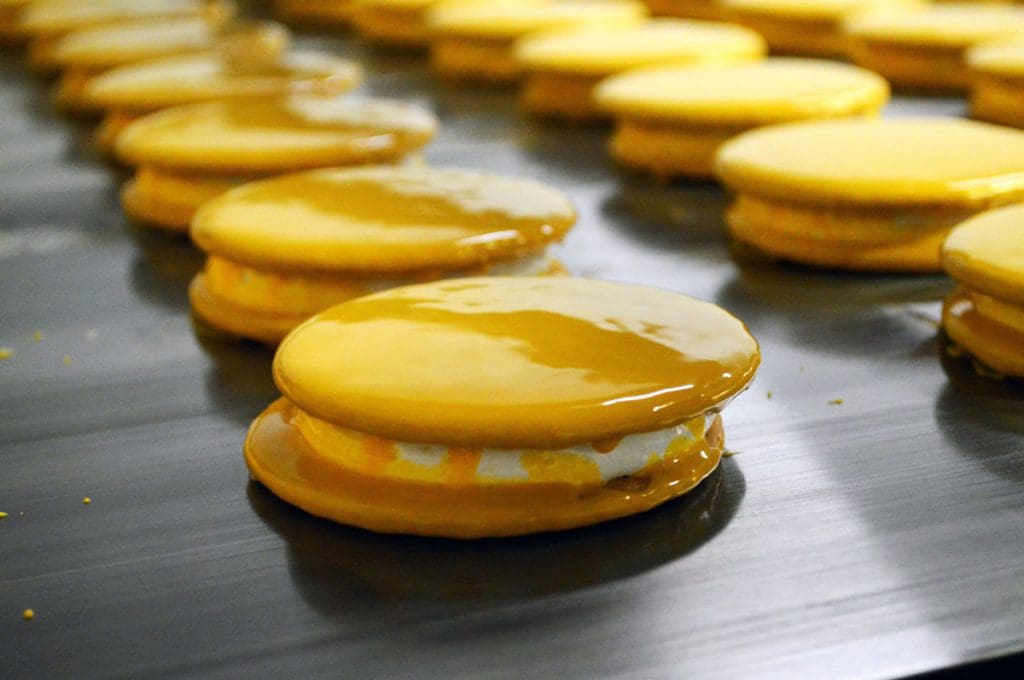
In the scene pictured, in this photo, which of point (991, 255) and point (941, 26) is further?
point (941, 26)

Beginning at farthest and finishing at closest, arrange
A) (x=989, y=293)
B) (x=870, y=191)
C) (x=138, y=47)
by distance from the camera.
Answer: (x=138, y=47) → (x=870, y=191) → (x=989, y=293)

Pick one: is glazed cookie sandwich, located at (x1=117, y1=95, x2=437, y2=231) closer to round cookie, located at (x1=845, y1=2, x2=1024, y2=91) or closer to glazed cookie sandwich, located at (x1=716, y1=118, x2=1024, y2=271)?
glazed cookie sandwich, located at (x1=716, y1=118, x2=1024, y2=271)

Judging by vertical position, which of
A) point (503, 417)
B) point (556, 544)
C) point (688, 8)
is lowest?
point (688, 8)

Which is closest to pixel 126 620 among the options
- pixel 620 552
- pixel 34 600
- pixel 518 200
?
pixel 34 600

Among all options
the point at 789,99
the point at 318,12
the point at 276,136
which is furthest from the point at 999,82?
the point at 318,12

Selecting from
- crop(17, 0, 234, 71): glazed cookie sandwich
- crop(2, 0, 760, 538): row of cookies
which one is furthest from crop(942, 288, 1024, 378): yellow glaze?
crop(17, 0, 234, 71): glazed cookie sandwich

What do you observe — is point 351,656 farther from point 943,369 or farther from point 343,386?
point 943,369

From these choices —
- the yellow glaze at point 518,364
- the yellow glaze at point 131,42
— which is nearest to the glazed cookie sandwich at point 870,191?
the yellow glaze at point 518,364

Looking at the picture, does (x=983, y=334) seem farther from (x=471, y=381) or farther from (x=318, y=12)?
(x=318, y=12)
